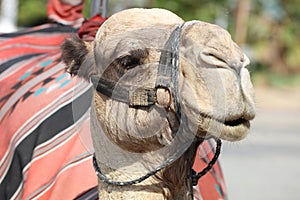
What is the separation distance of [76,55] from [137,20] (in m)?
0.26

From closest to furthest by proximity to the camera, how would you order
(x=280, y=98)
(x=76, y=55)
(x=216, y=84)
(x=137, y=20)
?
(x=216, y=84) → (x=137, y=20) → (x=76, y=55) → (x=280, y=98)

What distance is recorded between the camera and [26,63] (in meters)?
3.58

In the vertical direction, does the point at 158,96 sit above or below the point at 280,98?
above

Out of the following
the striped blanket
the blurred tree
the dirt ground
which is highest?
the striped blanket

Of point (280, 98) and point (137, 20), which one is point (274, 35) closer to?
point (280, 98)

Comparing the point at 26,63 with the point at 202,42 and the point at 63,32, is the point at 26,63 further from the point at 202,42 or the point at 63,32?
the point at 202,42

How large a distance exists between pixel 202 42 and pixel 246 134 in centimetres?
25

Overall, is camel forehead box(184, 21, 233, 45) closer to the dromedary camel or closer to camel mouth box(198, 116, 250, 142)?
the dromedary camel

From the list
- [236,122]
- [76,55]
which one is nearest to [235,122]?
[236,122]

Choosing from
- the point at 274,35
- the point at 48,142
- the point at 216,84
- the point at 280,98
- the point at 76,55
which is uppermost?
the point at 216,84

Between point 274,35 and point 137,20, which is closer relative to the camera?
point 137,20

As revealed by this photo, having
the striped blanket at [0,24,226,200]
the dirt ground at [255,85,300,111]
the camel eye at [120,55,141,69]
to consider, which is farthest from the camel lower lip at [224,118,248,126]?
the dirt ground at [255,85,300,111]

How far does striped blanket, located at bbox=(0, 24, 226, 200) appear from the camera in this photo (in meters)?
2.70

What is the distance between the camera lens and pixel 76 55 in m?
2.34
